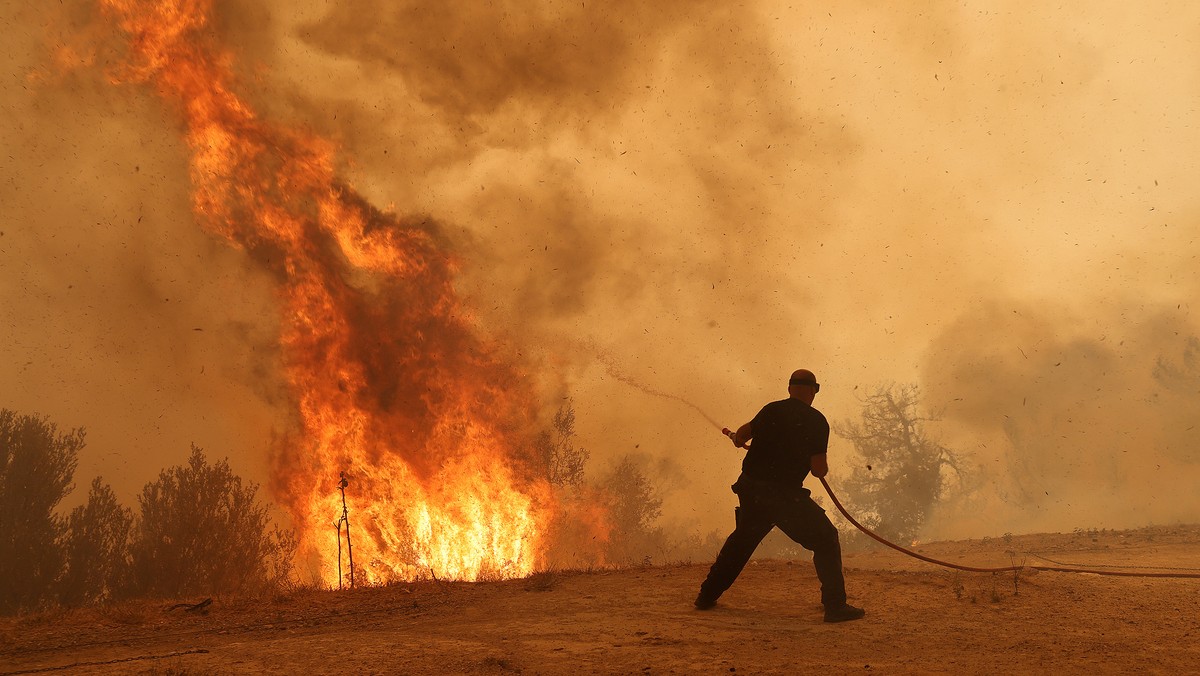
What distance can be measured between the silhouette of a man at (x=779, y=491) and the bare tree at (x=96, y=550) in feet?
71.4

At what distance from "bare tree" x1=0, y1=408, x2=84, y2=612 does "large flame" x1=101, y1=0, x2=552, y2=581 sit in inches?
293

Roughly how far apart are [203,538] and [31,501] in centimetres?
533

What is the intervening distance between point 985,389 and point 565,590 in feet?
202

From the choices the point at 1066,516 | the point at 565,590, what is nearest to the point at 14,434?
the point at 565,590

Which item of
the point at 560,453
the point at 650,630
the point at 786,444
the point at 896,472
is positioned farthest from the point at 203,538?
the point at 896,472

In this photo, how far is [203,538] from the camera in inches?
856

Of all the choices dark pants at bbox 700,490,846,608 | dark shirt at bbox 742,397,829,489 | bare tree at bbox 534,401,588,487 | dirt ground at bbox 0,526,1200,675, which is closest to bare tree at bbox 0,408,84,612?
bare tree at bbox 534,401,588,487

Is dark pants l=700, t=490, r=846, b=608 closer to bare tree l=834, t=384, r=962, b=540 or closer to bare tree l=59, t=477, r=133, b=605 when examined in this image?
bare tree l=59, t=477, r=133, b=605

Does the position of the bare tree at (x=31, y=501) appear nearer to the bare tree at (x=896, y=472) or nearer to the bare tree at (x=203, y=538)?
the bare tree at (x=203, y=538)

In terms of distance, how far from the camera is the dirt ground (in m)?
4.84

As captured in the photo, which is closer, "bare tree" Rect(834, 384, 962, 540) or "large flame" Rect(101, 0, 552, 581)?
"large flame" Rect(101, 0, 552, 581)


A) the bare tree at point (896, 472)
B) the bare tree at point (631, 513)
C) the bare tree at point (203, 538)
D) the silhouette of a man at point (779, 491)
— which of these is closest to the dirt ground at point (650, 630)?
the silhouette of a man at point (779, 491)

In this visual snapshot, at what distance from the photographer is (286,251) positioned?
19.4 metres

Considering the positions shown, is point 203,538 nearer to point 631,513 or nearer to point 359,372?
point 359,372
